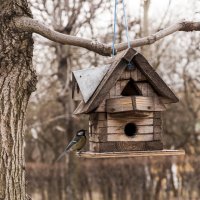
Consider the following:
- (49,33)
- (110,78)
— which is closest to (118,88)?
(110,78)

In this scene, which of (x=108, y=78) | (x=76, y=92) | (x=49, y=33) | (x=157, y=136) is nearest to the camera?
(x=49, y=33)

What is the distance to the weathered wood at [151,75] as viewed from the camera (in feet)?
14.8

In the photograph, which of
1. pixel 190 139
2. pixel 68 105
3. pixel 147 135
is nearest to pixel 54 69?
pixel 68 105

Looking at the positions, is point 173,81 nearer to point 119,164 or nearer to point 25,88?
point 119,164

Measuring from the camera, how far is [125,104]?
4402mm

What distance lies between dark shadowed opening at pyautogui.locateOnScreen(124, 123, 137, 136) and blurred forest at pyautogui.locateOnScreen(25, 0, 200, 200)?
18.3ft

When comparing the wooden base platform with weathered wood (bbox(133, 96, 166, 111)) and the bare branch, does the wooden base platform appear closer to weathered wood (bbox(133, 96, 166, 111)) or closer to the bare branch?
weathered wood (bbox(133, 96, 166, 111))

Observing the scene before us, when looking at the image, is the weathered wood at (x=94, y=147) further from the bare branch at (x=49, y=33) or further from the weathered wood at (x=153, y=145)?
the bare branch at (x=49, y=33)

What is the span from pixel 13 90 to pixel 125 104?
963 mm

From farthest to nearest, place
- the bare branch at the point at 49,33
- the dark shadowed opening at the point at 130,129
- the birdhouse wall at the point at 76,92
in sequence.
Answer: the birdhouse wall at the point at 76,92, the dark shadowed opening at the point at 130,129, the bare branch at the point at 49,33

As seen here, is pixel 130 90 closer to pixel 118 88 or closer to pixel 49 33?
pixel 118 88

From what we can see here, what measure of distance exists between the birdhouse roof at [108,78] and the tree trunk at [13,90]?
47 cm

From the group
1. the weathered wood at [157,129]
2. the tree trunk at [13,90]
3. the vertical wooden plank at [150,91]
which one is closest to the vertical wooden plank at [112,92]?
the vertical wooden plank at [150,91]

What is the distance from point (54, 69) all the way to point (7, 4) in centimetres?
1358
